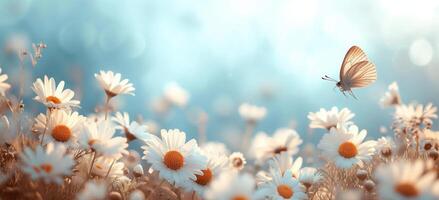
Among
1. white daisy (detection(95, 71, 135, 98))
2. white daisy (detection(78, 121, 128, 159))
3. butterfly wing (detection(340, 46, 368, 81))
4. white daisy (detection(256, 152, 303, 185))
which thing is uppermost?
butterfly wing (detection(340, 46, 368, 81))

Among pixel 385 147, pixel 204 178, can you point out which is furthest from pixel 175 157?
pixel 385 147

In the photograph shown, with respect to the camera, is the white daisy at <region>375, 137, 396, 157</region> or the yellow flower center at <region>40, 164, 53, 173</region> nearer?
the yellow flower center at <region>40, 164, 53, 173</region>

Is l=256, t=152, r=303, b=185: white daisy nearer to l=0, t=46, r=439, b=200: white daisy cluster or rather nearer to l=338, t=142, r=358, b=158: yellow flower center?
l=0, t=46, r=439, b=200: white daisy cluster

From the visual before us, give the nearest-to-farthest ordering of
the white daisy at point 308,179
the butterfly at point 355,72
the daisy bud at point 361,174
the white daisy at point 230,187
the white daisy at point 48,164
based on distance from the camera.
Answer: the white daisy at point 230,187
the white daisy at point 48,164
the daisy bud at point 361,174
the white daisy at point 308,179
the butterfly at point 355,72

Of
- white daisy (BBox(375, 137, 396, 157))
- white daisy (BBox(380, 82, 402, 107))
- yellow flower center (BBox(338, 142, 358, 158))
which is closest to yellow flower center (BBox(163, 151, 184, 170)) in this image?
yellow flower center (BBox(338, 142, 358, 158))

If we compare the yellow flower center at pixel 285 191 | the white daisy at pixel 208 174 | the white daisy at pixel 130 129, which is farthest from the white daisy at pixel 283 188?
the white daisy at pixel 130 129

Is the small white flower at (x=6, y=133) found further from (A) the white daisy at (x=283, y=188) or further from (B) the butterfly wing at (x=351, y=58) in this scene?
(B) the butterfly wing at (x=351, y=58)
